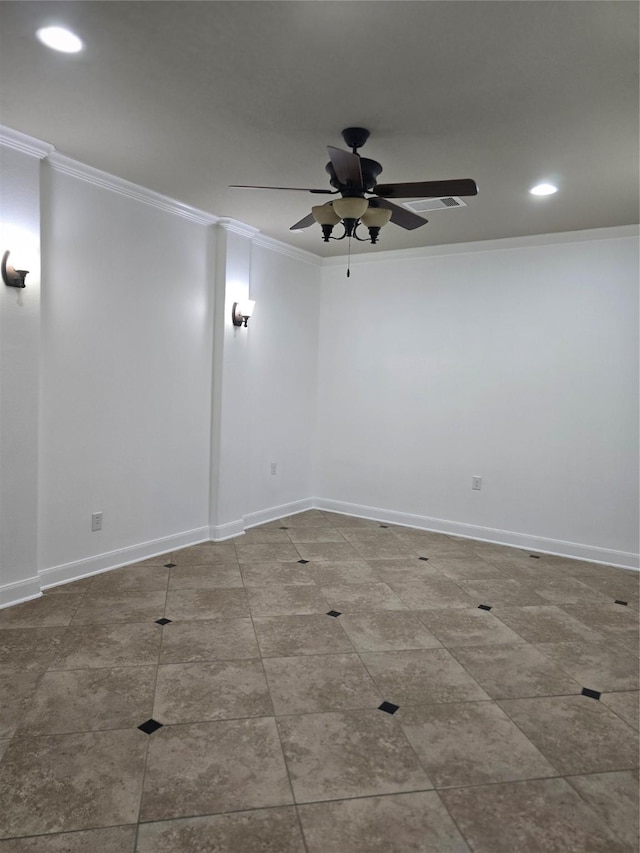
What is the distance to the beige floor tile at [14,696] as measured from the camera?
2370mm

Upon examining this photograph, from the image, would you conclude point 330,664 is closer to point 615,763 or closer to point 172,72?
point 615,763

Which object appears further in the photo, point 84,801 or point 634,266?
point 634,266

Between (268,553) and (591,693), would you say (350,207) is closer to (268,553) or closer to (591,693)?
(591,693)

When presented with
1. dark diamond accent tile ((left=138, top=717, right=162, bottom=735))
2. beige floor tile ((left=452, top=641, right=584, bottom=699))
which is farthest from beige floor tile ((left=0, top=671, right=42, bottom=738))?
beige floor tile ((left=452, top=641, right=584, bottom=699))

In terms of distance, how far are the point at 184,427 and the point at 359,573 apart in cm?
184

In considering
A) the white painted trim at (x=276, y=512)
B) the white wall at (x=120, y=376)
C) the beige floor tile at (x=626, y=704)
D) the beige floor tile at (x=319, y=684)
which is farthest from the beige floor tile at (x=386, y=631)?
the white painted trim at (x=276, y=512)

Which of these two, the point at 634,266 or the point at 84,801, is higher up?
the point at 634,266

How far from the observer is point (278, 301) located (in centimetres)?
573

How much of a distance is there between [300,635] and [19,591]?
1756 millimetres

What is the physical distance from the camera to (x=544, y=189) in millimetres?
3826

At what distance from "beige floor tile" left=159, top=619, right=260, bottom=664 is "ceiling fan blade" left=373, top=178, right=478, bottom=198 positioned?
8.11 feet

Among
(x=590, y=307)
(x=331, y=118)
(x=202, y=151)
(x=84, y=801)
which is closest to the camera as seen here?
(x=84, y=801)

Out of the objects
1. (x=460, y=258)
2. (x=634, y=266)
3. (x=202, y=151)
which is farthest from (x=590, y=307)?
(x=202, y=151)

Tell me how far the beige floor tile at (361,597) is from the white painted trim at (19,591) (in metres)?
1.84
